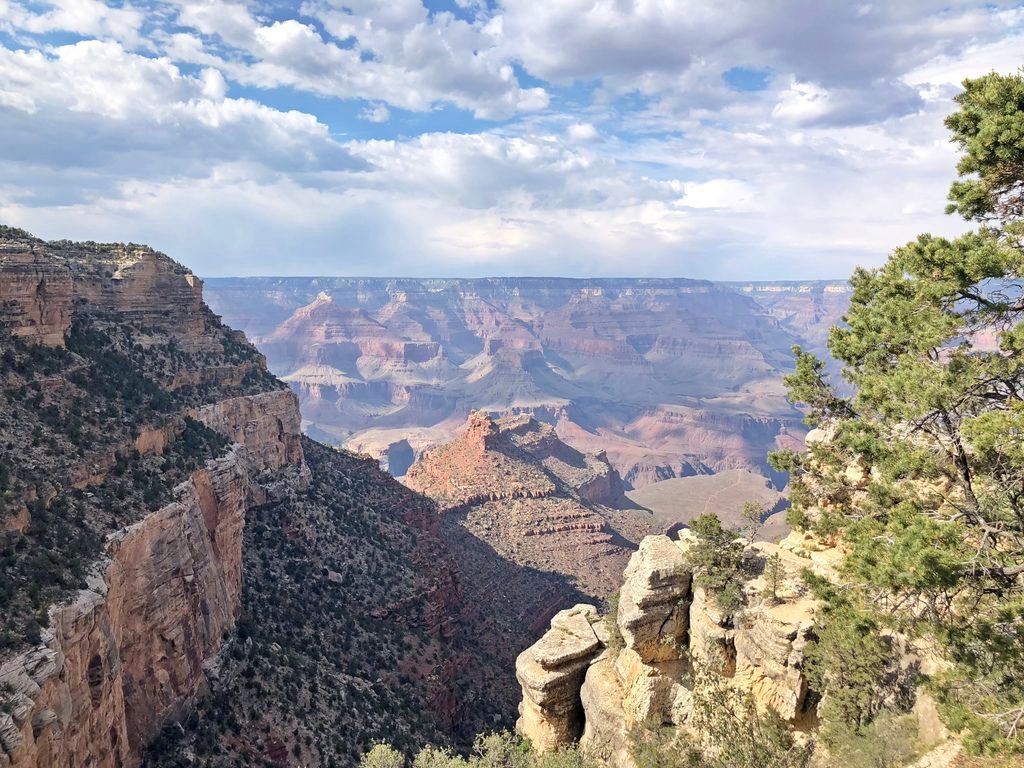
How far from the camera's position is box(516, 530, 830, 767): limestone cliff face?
71.6 ft

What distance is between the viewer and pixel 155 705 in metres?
30.2

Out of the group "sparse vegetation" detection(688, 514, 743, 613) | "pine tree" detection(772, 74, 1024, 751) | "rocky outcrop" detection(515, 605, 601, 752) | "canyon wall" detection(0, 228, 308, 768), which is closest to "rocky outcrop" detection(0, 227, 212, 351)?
"canyon wall" detection(0, 228, 308, 768)

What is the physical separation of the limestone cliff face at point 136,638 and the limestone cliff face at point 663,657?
1618 centimetres

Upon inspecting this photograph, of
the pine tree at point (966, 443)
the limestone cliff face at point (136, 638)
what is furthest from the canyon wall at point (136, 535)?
the pine tree at point (966, 443)

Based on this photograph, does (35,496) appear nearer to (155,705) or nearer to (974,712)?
(155,705)

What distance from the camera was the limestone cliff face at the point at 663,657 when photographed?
71.6 ft

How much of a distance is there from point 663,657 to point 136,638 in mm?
22537

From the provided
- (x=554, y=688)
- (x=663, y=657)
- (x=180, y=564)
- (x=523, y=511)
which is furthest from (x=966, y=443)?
(x=523, y=511)

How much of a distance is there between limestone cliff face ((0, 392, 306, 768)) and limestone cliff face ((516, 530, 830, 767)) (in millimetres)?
16184

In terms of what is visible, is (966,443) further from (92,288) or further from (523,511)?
(523,511)

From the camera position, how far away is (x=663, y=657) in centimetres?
2591

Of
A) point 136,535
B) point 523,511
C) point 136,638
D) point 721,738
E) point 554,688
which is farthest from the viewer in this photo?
point 523,511

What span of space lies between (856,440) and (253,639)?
34.4 m

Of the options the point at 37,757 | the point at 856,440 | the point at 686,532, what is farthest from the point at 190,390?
the point at 856,440
